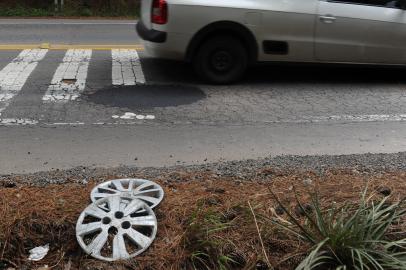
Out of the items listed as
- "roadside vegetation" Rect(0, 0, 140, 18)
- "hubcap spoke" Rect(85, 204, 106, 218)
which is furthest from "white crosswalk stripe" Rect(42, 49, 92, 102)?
"roadside vegetation" Rect(0, 0, 140, 18)

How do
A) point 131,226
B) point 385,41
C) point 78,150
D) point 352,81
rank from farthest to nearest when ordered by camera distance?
point 352,81 → point 385,41 → point 78,150 → point 131,226

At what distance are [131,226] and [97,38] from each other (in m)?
8.57

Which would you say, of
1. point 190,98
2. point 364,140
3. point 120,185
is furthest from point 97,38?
point 120,185

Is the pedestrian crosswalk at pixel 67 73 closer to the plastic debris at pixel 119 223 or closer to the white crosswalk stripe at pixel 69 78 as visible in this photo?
the white crosswalk stripe at pixel 69 78

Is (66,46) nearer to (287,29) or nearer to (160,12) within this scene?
(160,12)

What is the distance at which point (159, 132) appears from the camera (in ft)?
18.3

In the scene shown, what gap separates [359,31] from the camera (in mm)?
7266

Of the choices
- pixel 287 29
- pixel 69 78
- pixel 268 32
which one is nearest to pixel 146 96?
pixel 69 78

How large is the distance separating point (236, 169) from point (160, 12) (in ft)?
11.0

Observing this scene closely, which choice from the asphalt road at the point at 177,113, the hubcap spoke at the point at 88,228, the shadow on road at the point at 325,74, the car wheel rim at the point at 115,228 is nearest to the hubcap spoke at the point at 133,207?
the car wheel rim at the point at 115,228

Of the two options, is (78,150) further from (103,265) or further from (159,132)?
(103,265)

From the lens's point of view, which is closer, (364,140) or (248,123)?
(364,140)

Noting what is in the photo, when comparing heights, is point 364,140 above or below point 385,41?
below

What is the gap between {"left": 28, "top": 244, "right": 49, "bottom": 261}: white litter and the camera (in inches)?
117
